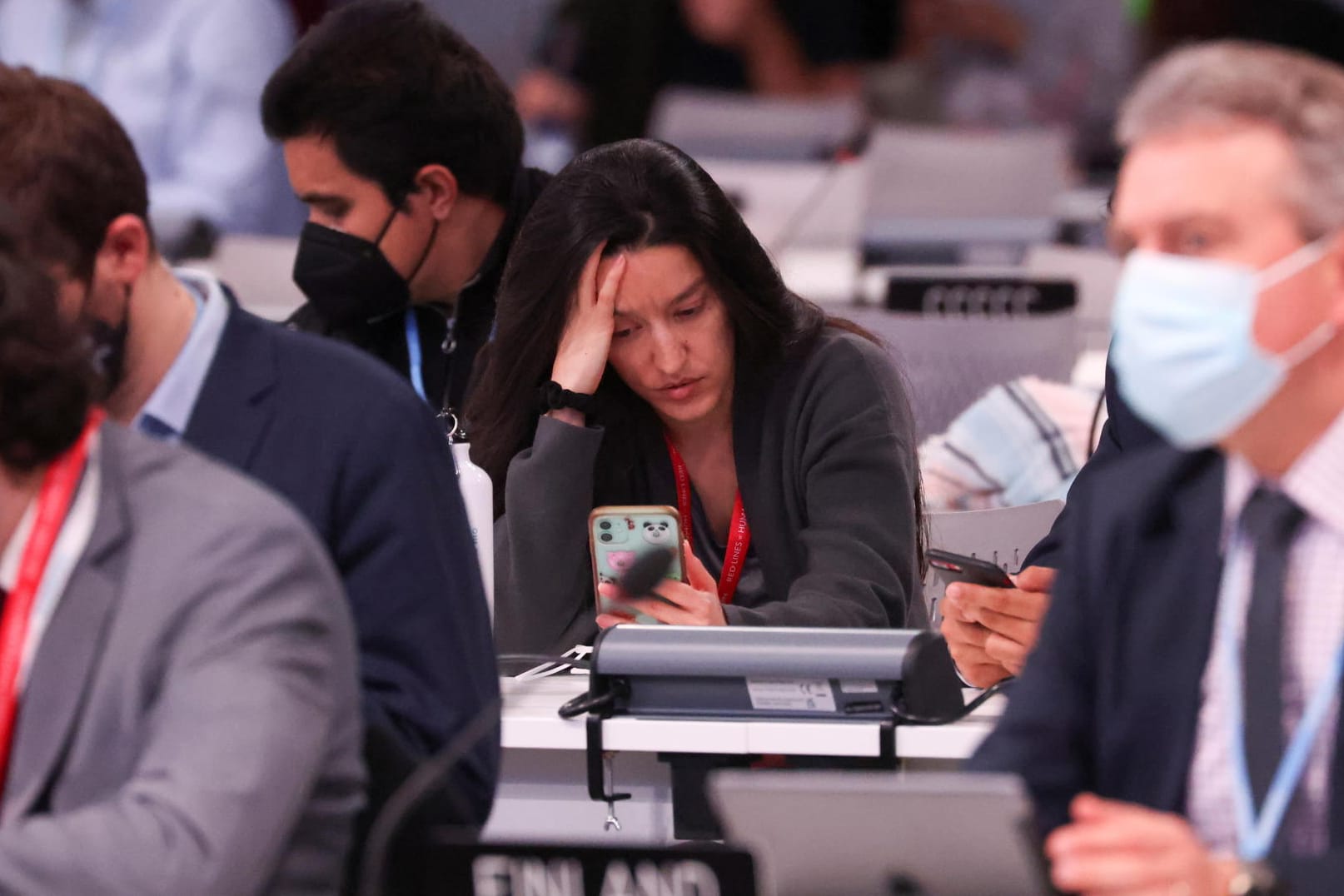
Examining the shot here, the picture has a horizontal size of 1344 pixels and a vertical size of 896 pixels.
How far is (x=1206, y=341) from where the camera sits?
1.46 m

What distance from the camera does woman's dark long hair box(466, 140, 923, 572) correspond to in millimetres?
2688

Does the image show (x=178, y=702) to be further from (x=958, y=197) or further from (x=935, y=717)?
(x=958, y=197)

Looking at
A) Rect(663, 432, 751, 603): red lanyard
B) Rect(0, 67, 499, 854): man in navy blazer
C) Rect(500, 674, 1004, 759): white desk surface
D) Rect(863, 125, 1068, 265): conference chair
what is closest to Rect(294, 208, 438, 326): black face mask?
Rect(663, 432, 751, 603): red lanyard

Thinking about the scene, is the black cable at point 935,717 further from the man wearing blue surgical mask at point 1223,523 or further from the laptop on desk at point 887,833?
the laptop on desk at point 887,833

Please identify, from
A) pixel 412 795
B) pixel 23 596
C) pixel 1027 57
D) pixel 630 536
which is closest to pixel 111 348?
pixel 23 596

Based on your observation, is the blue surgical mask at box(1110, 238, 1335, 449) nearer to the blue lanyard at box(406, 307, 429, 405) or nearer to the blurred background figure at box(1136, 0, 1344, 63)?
the blue lanyard at box(406, 307, 429, 405)

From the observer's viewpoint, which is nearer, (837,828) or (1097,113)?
(837,828)

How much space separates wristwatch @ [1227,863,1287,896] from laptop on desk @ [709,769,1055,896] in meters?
0.13

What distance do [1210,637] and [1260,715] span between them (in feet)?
0.23

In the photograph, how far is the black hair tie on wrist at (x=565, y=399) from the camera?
9.07ft

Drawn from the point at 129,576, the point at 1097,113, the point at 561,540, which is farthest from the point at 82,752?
the point at 1097,113

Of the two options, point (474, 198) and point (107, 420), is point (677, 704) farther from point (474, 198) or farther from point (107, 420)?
point (474, 198)

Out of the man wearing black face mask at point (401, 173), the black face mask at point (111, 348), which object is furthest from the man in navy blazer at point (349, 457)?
the man wearing black face mask at point (401, 173)

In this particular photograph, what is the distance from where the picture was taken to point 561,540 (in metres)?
2.73
